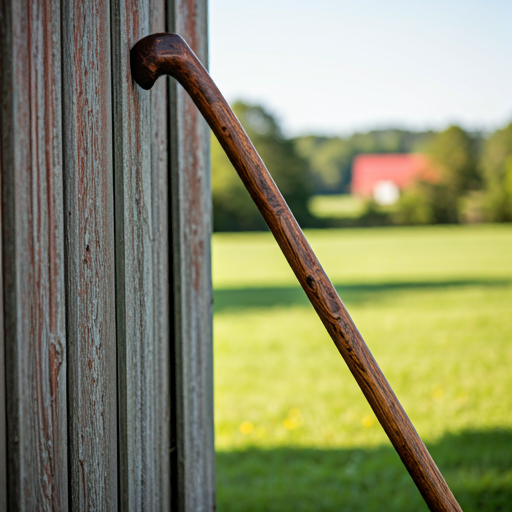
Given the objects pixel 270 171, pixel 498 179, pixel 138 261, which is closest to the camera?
pixel 138 261

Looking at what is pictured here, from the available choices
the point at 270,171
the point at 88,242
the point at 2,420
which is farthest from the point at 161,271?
the point at 270,171

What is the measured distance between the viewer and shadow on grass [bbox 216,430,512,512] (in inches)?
97.7

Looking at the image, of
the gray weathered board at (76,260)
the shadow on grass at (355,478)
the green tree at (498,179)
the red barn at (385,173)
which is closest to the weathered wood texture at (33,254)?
the gray weathered board at (76,260)

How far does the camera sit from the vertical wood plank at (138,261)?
819 millimetres

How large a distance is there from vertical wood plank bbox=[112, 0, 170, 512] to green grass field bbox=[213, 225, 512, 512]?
1.70 metres

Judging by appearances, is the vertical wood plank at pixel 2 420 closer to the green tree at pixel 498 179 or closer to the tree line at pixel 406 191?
the tree line at pixel 406 191

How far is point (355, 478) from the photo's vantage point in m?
2.76

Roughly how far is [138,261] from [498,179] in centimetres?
3934

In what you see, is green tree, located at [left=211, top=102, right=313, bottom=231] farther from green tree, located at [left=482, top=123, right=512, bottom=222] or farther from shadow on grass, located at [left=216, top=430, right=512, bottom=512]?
shadow on grass, located at [left=216, top=430, right=512, bottom=512]

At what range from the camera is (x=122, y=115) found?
2.64ft

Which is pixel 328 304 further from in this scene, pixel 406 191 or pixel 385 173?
pixel 385 173

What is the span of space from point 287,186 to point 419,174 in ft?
32.8

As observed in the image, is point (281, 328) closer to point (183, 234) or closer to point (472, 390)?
point (472, 390)

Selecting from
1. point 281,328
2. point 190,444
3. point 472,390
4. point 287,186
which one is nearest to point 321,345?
point 281,328
